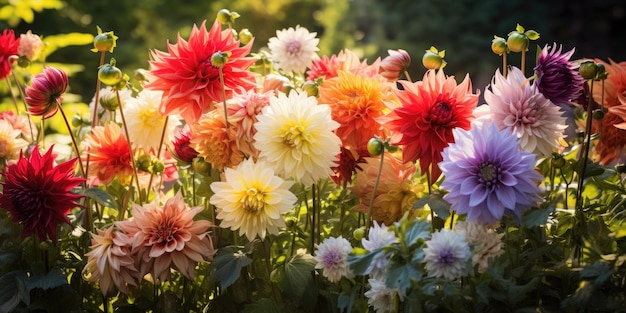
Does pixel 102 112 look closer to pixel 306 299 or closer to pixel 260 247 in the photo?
pixel 260 247

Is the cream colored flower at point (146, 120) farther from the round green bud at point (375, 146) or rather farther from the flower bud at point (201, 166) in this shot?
the round green bud at point (375, 146)

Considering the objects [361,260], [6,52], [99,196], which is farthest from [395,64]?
[6,52]

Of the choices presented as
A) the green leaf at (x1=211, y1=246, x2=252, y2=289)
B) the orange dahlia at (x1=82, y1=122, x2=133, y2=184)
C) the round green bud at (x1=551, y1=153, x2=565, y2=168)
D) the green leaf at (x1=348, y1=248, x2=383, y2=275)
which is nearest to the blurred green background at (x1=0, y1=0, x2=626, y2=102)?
the orange dahlia at (x1=82, y1=122, x2=133, y2=184)

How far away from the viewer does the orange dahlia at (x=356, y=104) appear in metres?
1.22

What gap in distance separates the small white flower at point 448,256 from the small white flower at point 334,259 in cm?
14

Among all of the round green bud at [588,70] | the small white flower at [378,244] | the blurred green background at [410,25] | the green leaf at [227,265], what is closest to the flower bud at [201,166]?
the green leaf at [227,265]

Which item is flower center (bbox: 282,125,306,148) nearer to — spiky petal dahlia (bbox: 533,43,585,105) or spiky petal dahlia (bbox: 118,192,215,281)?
spiky petal dahlia (bbox: 118,192,215,281)

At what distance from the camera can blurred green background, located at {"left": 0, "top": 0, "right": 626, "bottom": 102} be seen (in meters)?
7.66

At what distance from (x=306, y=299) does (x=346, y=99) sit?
0.32 meters

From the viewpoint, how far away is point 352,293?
40.1 inches

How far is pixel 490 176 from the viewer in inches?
37.3

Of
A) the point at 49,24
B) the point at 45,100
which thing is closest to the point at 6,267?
the point at 45,100

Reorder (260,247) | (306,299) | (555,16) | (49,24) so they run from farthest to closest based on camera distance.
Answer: (555,16)
(49,24)
(260,247)
(306,299)

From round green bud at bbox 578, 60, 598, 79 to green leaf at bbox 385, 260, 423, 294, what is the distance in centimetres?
38
